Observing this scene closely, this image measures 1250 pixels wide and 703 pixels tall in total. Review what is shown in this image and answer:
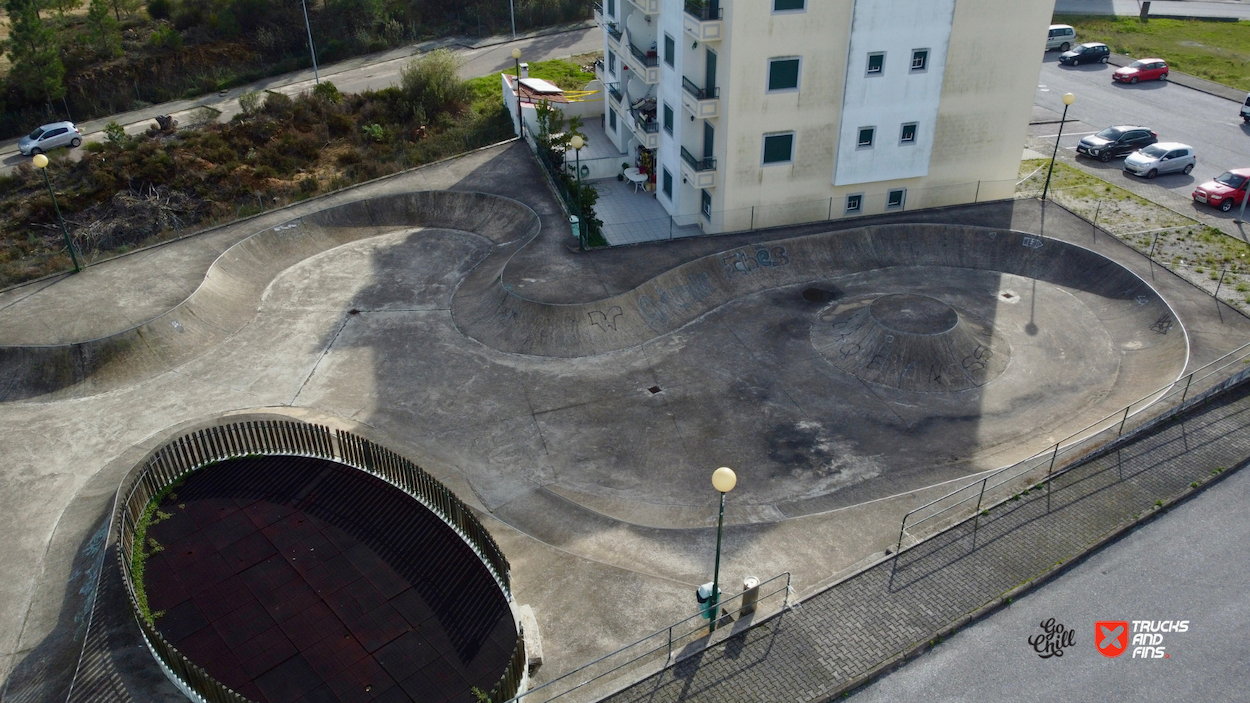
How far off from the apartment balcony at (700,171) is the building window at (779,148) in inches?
83.2

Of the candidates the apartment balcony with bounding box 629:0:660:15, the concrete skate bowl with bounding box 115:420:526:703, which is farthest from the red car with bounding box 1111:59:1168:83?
the concrete skate bowl with bounding box 115:420:526:703

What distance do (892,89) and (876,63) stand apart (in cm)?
123

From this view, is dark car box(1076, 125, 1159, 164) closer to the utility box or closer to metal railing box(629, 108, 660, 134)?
metal railing box(629, 108, 660, 134)

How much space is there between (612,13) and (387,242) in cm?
1597

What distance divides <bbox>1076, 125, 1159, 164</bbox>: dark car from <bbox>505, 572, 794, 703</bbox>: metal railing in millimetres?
33921

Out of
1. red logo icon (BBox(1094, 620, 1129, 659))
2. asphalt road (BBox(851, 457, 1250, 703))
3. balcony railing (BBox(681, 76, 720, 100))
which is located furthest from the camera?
balcony railing (BBox(681, 76, 720, 100))

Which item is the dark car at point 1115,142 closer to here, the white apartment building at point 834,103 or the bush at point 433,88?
the white apartment building at point 834,103

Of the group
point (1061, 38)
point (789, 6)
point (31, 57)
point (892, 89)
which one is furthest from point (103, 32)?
point (1061, 38)

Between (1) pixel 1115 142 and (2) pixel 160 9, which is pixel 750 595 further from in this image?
(2) pixel 160 9

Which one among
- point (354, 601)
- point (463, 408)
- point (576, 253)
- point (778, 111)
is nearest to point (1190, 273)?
point (778, 111)

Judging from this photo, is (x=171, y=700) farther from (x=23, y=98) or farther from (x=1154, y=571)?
(x=23, y=98)

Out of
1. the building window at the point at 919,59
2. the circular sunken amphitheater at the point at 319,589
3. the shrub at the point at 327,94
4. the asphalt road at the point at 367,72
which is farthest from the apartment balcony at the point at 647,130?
the asphalt road at the point at 367,72

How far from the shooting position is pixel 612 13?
4128cm

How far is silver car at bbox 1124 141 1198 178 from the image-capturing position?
3972 centimetres
